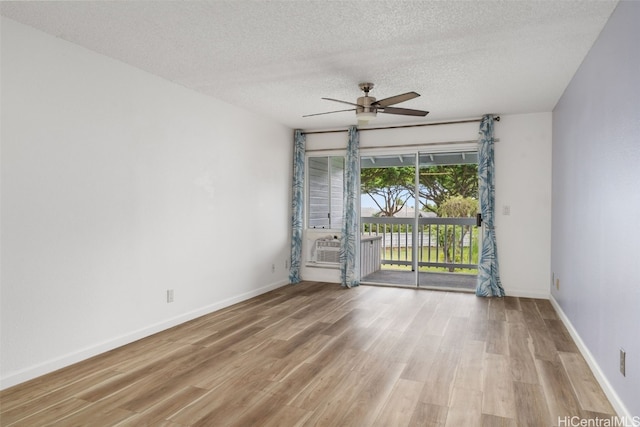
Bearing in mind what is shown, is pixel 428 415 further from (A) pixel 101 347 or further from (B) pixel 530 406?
(A) pixel 101 347

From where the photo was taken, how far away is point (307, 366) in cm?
296

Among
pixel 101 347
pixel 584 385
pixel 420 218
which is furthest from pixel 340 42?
pixel 420 218

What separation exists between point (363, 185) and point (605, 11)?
14.1 ft

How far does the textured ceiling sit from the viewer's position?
2.56 m

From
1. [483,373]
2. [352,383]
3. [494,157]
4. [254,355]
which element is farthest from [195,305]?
[494,157]

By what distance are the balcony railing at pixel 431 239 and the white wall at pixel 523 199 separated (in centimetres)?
84

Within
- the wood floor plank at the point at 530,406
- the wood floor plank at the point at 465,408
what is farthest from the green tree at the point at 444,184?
the wood floor plank at the point at 465,408

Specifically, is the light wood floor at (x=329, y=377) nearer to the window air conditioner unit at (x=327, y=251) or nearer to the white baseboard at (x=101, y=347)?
the white baseboard at (x=101, y=347)

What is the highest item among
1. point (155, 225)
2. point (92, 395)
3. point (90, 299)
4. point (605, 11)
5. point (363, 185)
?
point (605, 11)

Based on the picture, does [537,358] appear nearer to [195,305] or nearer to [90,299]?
[195,305]

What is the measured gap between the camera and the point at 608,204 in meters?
2.56

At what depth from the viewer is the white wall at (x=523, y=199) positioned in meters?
5.22

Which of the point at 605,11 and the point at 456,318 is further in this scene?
the point at 456,318

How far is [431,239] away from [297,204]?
2353 mm
